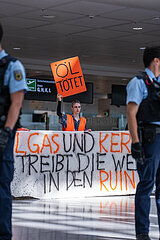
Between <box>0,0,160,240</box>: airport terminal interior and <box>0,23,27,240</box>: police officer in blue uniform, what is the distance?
3.03 ft

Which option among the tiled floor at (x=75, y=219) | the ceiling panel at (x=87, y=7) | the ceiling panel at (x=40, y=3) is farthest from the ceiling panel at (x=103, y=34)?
the tiled floor at (x=75, y=219)

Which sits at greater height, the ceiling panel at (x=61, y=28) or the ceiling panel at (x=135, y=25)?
the ceiling panel at (x=61, y=28)

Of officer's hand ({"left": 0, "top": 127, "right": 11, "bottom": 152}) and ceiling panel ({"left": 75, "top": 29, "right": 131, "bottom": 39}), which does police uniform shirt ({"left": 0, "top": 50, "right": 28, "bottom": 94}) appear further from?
ceiling panel ({"left": 75, "top": 29, "right": 131, "bottom": 39})

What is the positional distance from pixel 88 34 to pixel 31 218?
8.47m

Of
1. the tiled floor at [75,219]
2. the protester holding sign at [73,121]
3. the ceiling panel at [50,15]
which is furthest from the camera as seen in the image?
the ceiling panel at [50,15]

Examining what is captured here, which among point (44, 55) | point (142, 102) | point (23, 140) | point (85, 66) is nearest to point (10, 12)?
point (23, 140)

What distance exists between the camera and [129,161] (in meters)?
9.13

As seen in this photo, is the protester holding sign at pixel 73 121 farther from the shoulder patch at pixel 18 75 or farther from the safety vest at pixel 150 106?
the shoulder patch at pixel 18 75

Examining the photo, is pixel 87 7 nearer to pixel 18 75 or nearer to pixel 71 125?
pixel 71 125

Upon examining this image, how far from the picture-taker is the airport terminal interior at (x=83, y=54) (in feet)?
18.1

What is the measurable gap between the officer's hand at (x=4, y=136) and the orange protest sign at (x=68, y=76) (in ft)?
18.6

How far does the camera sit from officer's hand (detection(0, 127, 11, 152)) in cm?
368

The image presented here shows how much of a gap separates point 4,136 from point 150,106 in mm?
1417

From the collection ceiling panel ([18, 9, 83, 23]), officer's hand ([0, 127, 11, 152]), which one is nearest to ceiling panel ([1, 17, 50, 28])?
ceiling panel ([18, 9, 83, 23])
